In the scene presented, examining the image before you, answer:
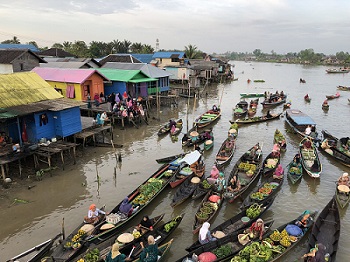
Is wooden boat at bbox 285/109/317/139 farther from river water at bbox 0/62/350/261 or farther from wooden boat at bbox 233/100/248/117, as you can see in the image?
wooden boat at bbox 233/100/248/117

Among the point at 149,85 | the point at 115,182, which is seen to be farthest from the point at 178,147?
the point at 149,85

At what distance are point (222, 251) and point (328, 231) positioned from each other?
490cm

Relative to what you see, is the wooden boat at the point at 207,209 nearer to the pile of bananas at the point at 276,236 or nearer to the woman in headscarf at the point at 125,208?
the pile of bananas at the point at 276,236

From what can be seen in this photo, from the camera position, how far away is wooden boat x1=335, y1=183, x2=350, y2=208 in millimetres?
14773

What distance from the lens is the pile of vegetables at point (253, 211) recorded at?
41.5 ft

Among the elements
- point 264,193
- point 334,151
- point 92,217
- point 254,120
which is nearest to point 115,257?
point 92,217

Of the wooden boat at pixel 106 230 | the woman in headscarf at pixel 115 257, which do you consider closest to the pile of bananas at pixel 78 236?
the wooden boat at pixel 106 230

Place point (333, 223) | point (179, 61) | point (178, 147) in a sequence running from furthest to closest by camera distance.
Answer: point (179, 61) → point (178, 147) → point (333, 223)

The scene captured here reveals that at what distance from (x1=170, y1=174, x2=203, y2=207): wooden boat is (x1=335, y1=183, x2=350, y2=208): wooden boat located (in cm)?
746

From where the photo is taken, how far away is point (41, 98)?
63.8 feet

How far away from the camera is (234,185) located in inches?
593

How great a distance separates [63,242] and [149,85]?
1102 inches

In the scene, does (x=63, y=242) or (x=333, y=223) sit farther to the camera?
(x=333, y=223)

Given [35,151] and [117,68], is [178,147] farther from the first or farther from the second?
[117,68]
